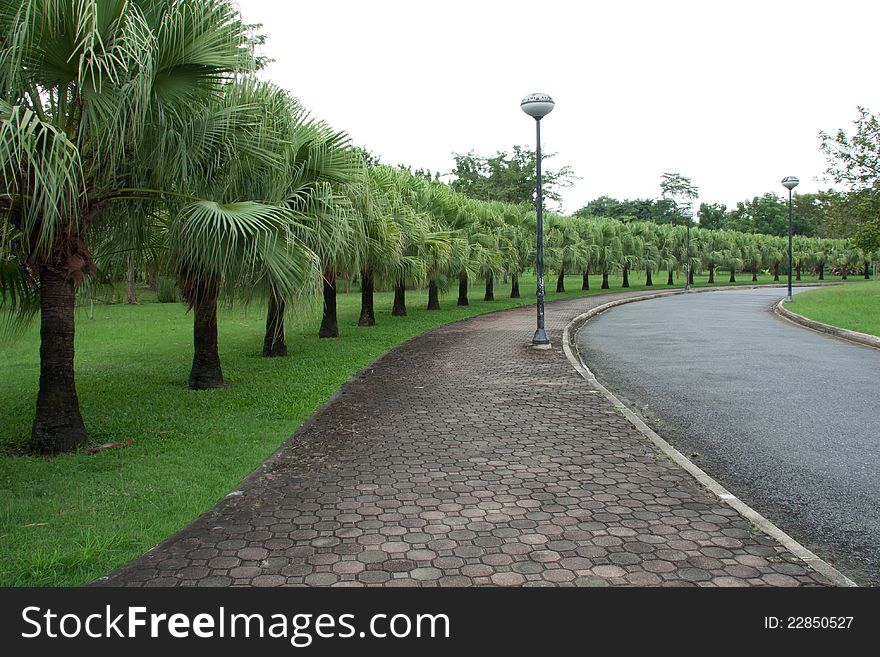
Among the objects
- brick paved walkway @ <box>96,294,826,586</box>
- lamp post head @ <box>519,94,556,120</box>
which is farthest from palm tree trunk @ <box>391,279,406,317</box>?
brick paved walkway @ <box>96,294,826,586</box>

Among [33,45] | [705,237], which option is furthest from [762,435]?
[705,237]

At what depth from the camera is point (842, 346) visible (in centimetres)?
1461

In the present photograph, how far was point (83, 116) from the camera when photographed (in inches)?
242

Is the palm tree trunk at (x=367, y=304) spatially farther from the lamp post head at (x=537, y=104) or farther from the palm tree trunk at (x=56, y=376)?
the palm tree trunk at (x=56, y=376)

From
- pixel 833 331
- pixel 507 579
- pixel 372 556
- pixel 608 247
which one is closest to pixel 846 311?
pixel 833 331

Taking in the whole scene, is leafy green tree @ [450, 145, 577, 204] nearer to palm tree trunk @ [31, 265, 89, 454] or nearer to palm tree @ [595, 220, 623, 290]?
palm tree @ [595, 220, 623, 290]

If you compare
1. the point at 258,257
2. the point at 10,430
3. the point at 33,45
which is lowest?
the point at 10,430

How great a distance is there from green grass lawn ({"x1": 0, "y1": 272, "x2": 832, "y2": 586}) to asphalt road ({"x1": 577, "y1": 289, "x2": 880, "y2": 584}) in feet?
13.6

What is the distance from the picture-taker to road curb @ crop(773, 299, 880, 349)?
14.8 meters

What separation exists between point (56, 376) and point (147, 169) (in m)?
2.27
